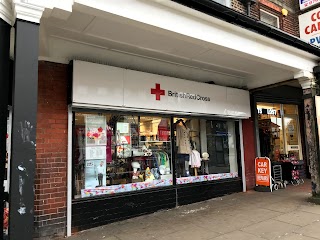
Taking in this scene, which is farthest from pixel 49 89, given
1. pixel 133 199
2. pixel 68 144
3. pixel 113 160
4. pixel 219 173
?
pixel 219 173

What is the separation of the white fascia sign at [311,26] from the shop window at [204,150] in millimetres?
3404

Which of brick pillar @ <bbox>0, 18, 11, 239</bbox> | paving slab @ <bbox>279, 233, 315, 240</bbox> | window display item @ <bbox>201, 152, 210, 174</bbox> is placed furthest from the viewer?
window display item @ <bbox>201, 152, 210, 174</bbox>

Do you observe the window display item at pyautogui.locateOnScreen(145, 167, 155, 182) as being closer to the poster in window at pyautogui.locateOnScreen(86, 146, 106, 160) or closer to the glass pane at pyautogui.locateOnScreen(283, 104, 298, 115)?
the poster in window at pyautogui.locateOnScreen(86, 146, 106, 160)

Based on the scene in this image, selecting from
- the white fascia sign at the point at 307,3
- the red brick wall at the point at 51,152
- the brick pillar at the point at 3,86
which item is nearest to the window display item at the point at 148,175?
the red brick wall at the point at 51,152

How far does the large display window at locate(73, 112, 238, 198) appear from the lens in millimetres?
5668

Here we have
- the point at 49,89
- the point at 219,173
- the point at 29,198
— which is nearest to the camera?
the point at 29,198

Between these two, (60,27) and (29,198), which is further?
(60,27)

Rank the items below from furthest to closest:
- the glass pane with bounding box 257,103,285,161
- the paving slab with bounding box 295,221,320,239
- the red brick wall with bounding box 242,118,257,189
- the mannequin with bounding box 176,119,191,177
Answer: the glass pane with bounding box 257,103,285,161
the red brick wall with bounding box 242,118,257,189
the mannequin with bounding box 176,119,191,177
the paving slab with bounding box 295,221,320,239

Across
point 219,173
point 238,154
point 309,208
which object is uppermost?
point 238,154

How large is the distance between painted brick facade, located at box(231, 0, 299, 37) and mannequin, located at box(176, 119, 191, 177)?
422 centimetres

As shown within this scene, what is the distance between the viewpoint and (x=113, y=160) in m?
6.12

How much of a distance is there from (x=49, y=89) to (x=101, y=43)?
1335 mm

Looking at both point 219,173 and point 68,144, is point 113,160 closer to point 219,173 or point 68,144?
point 68,144

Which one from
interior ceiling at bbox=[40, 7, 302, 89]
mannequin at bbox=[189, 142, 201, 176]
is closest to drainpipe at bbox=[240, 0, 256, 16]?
interior ceiling at bbox=[40, 7, 302, 89]
